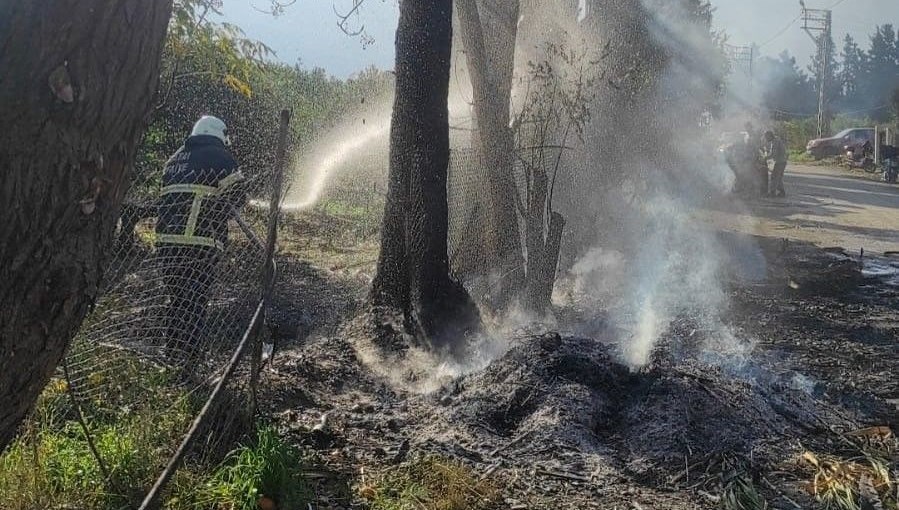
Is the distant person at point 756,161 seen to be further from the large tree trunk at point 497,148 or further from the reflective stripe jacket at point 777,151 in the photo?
the large tree trunk at point 497,148

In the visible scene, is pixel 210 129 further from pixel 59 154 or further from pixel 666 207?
pixel 666 207

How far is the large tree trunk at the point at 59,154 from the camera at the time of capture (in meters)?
1.72

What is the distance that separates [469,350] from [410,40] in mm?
2761

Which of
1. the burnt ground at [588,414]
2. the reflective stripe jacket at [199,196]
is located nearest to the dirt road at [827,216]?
the burnt ground at [588,414]

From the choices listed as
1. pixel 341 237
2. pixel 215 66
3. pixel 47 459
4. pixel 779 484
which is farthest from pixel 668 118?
pixel 47 459

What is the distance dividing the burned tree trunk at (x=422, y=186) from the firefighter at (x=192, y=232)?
1747mm

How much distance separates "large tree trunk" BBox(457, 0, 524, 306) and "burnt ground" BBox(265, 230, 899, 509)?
180cm

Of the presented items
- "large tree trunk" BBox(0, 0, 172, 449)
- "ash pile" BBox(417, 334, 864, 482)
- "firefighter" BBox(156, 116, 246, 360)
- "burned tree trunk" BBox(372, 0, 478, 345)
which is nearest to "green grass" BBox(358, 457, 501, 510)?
"ash pile" BBox(417, 334, 864, 482)

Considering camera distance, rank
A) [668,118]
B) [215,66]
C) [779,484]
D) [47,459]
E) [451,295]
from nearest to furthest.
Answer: [47,459] → [779,484] → [451,295] → [215,66] → [668,118]

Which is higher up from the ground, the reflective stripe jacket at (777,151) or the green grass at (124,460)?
the reflective stripe jacket at (777,151)

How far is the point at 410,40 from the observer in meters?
6.62

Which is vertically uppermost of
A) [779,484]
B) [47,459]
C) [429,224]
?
[429,224]

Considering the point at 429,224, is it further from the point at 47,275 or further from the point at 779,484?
the point at 47,275

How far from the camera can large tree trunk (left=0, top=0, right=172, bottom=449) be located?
1.72 meters
